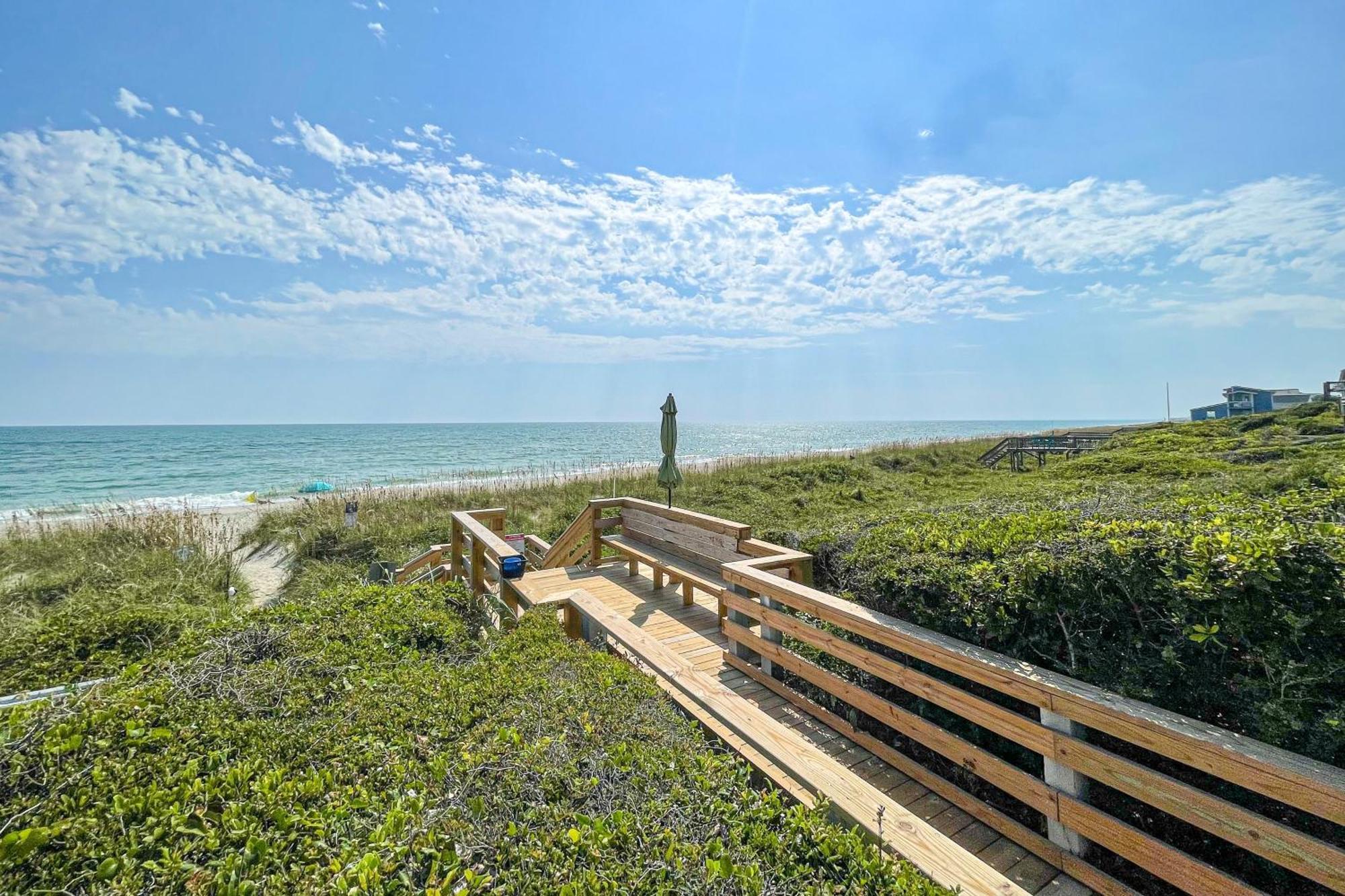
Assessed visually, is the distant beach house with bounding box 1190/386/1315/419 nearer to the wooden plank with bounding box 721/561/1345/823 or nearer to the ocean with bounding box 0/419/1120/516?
the ocean with bounding box 0/419/1120/516

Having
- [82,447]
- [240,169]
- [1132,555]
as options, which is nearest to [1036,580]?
[1132,555]

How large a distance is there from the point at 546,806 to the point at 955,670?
1872mm

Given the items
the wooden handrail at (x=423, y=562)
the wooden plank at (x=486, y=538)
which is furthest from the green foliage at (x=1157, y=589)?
the wooden handrail at (x=423, y=562)

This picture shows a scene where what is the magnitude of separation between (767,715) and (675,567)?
94.1 inches

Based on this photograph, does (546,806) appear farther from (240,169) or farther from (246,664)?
(240,169)

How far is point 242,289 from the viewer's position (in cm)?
2464

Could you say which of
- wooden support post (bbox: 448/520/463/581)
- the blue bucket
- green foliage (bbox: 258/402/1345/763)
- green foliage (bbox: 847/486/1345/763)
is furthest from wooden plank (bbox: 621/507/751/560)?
green foliage (bbox: 847/486/1345/763)

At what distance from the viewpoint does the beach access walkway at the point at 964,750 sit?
1.64 m

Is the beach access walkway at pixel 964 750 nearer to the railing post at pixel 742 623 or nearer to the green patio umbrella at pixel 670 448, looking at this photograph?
→ the railing post at pixel 742 623

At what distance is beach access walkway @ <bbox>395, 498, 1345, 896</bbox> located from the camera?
5.37 feet

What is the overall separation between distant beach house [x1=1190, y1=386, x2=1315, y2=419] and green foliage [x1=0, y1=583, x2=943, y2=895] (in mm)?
45420

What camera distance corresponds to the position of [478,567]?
Answer: 5.39m

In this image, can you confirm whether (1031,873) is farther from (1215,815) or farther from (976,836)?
(1215,815)

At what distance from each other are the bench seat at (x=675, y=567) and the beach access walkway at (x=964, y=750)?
2.08ft
